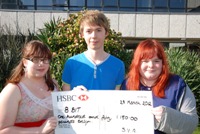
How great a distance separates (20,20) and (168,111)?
19.2m

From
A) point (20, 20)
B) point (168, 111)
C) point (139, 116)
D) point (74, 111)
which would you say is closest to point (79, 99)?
point (74, 111)

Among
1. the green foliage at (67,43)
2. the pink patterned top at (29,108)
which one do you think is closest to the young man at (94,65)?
the pink patterned top at (29,108)

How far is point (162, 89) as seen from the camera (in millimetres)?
2734

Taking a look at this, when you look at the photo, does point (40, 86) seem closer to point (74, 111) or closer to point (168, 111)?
point (74, 111)

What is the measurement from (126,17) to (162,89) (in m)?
18.7

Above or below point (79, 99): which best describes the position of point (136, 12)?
above

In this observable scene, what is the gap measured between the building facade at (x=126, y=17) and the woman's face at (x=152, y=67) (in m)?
17.6

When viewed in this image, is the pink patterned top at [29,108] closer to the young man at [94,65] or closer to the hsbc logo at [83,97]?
the hsbc logo at [83,97]

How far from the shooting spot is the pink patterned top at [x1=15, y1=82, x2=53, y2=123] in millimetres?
2617

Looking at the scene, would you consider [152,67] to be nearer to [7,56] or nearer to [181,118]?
[181,118]

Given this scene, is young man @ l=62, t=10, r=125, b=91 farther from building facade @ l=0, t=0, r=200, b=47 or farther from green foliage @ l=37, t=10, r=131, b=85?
building facade @ l=0, t=0, r=200, b=47

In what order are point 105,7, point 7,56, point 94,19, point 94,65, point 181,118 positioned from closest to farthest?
1. point 181,118
2. point 94,19
3. point 94,65
4. point 7,56
5. point 105,7

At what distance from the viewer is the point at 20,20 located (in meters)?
20.5

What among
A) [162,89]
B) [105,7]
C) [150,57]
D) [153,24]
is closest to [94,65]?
[150,57]
